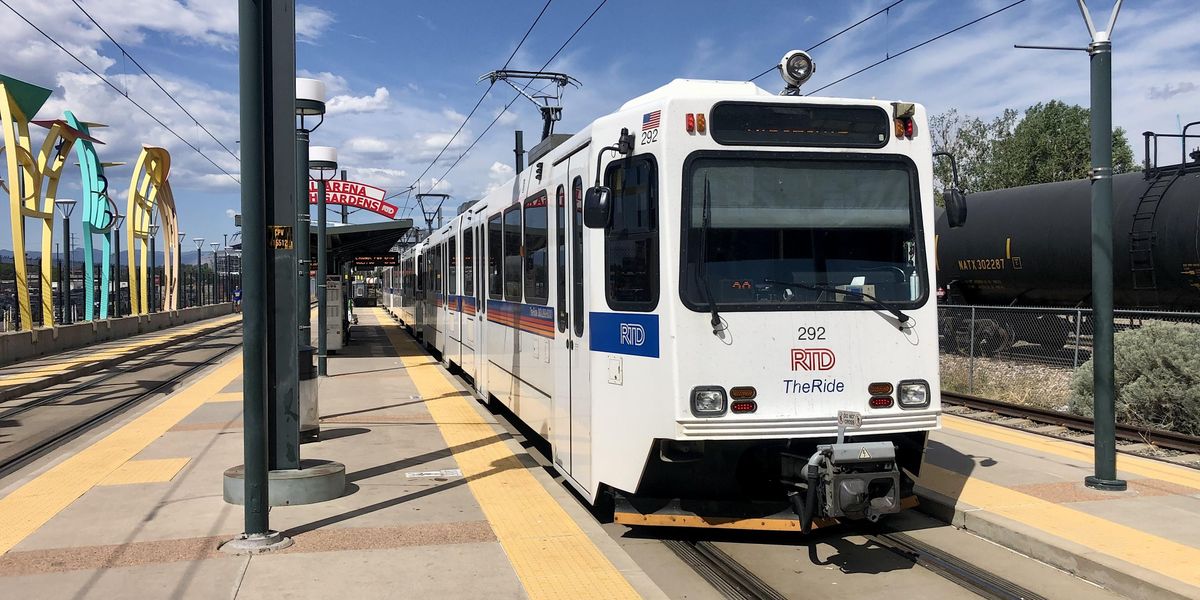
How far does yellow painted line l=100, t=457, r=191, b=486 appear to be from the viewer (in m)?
8.21

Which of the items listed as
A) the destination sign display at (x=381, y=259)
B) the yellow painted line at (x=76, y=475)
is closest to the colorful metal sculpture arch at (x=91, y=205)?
the destination sign display at (x=381, y=259)

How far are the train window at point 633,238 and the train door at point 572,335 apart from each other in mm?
419

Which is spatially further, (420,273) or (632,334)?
(420,273)

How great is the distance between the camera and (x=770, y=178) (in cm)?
631

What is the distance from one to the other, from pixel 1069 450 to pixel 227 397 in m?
11.7

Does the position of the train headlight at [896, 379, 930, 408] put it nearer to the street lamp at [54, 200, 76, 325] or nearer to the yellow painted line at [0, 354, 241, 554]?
the yellow painted line at [0, 354, 241, 554]

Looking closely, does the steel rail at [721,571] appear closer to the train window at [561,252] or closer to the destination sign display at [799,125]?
the train window at [561,252]

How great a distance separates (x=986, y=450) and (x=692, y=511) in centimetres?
453

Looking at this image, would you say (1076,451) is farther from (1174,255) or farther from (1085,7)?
(1174,255)

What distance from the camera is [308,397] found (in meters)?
10.1

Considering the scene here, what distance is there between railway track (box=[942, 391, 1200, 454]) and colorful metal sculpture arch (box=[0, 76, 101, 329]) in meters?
21.0

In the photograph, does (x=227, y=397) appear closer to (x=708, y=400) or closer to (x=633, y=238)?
(x=633, y=238)

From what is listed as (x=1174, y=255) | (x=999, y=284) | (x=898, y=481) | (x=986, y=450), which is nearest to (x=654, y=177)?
(x=898, y=481)

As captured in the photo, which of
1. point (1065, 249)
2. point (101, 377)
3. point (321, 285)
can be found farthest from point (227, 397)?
point (1065, 249)
